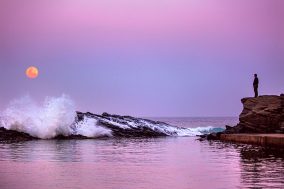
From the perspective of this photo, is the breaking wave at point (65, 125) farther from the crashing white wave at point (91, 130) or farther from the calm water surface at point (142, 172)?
the calm water surface at point (142, 172)

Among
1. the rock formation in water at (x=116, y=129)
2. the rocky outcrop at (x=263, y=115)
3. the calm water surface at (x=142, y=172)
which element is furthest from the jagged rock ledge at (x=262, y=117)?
the calm water surface at (x=142, y=172)

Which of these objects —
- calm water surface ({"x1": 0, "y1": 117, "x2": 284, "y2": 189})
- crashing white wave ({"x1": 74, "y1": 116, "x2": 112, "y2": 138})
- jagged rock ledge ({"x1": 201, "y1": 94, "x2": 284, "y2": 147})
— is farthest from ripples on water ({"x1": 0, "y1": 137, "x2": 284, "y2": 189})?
crashing white wave ({"x1": 74, "y1": 116, "x2": 112, "y2": 138})

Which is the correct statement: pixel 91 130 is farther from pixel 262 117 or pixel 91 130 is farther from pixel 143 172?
pixel 143 172

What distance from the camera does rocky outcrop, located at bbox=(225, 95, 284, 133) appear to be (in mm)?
37938

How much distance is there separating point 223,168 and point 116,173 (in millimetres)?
3698

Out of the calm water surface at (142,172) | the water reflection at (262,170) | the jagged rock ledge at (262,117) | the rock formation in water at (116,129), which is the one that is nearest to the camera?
the water reflection at (262,170)

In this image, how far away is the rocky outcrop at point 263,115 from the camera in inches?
1494

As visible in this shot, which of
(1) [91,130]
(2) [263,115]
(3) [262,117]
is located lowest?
Result: (1) [91,130]

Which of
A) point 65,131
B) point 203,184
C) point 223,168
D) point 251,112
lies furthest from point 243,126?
point 203,184

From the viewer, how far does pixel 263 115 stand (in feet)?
126

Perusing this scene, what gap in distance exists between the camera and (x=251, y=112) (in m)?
39.5

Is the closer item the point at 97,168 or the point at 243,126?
the point at 97,168

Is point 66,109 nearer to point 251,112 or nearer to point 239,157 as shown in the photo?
point 251,112

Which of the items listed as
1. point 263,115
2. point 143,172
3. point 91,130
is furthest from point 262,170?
point 91,130
